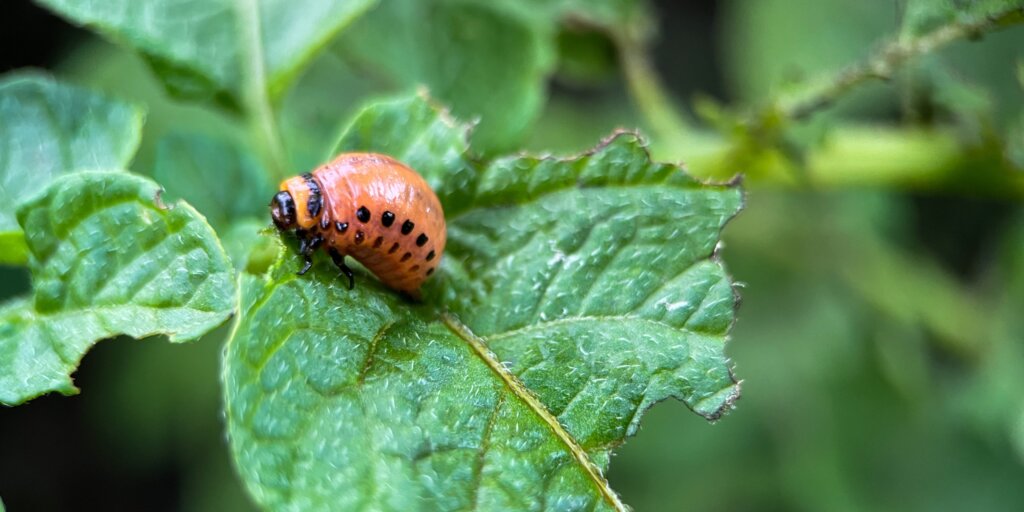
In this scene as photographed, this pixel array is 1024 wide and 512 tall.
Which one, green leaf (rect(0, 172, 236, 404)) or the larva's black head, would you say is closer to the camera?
green leaf (rect(0, 172, 236, 404))

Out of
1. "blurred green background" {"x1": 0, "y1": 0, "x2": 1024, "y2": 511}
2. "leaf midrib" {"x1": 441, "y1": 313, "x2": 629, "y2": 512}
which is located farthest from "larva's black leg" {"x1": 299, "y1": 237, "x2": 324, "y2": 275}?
"blurred green background" {"x1": 0, "y1": 0, "x2": 1024, "y2": 511}

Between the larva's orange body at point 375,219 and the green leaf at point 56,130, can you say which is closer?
the larva's orange body at point 375,219

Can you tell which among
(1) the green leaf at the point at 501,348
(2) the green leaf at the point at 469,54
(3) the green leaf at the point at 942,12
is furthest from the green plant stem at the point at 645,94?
(1) the green leaf at the point at 501,348

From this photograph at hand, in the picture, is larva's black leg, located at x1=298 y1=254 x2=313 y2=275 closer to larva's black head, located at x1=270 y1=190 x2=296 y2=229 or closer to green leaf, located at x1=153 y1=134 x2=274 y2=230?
larva's black head, located at x1=270 y1=190 x2=296 y2=229

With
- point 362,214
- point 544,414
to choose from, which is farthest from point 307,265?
point 544,414

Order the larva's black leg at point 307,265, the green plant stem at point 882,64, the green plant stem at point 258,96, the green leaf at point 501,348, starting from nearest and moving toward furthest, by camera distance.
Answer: the green leaf at point 501,348 → the larva's black leg at point 307,265 → the green plant stem at point 882,64 → the green plant stem at point 258,96

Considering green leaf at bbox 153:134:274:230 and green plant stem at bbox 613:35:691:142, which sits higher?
green plant stem at bbox 613:35:691:142

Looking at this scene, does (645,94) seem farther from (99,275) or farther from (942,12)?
(99,275)

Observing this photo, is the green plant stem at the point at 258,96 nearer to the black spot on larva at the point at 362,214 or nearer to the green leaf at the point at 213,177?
the green leaf at the point at 213,177
